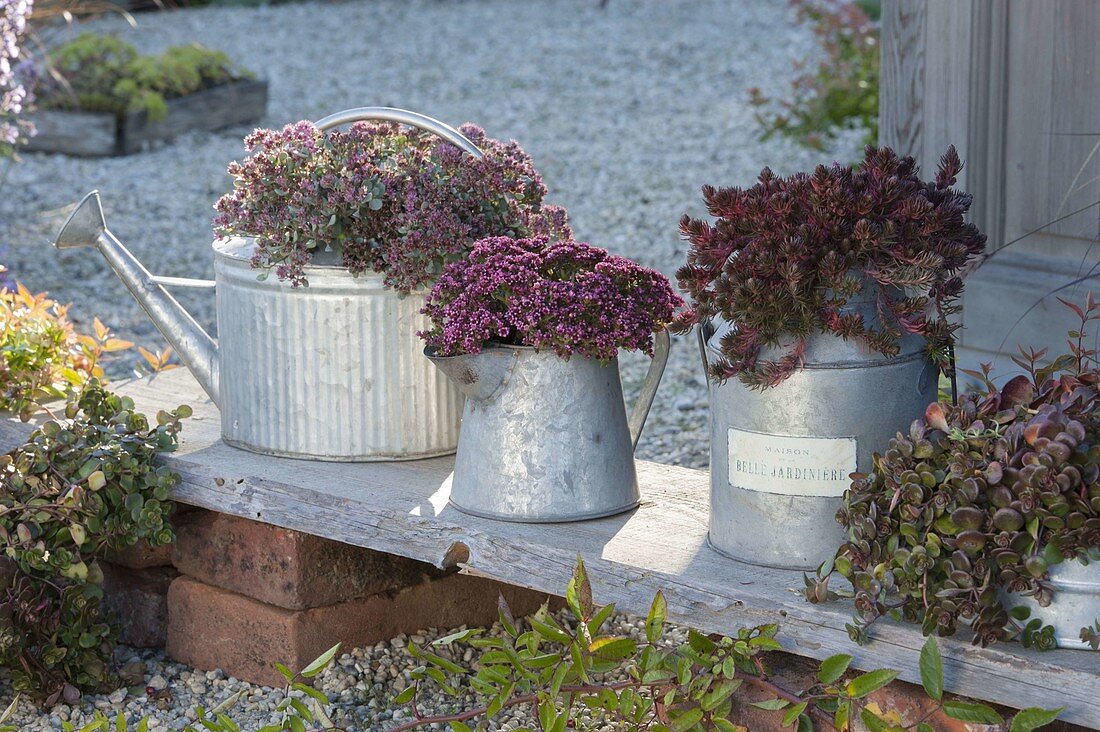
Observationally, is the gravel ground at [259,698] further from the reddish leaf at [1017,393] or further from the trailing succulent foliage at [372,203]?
the reddish leaf at [1017,393]

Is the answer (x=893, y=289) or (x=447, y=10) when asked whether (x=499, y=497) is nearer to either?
(x=893, y=289)

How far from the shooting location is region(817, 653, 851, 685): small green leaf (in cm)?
152

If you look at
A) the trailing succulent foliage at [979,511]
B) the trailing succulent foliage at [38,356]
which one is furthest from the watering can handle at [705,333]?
the trailing succulent foliage at [38,356]

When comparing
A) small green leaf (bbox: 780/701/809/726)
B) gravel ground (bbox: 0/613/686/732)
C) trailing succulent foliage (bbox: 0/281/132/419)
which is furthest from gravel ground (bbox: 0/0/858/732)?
small green leaf (bbox: 780/701/809/726)

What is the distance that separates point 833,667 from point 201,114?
621 centimetres

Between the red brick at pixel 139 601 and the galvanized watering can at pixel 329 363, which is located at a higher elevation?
the galvanized watering can at pixel 329 363

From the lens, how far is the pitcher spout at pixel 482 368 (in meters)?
1.82

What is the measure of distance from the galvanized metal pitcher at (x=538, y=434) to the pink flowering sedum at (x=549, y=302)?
32 mm

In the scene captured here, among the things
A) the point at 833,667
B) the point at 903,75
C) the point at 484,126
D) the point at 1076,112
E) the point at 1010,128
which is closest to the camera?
the point at 833,667

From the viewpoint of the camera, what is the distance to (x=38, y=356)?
Answer: 8.05 ft

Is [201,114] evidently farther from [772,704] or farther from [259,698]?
[772,704]

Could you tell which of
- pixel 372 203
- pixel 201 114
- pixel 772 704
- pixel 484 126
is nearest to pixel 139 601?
pixel 372 203

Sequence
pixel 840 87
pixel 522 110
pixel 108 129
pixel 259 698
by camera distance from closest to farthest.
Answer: pixel 259 698 → pixel 840 87 → pixel 108 129 → pixel 522 110

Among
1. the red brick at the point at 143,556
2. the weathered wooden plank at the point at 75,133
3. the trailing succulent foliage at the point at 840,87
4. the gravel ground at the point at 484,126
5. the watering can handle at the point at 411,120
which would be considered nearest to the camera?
the watering can handle at the point at 411,120
